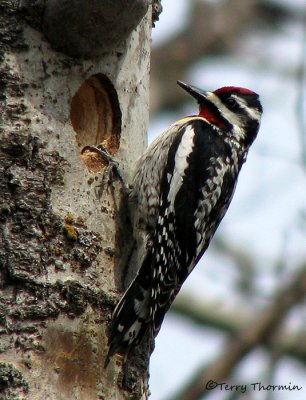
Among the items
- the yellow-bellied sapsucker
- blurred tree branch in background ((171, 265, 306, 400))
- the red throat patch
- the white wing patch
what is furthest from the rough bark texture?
blurred tree branch in background ((171, 265, 306, 400))

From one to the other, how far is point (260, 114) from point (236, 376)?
8.49 feet

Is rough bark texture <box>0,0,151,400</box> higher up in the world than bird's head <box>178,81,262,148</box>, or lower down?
lower down

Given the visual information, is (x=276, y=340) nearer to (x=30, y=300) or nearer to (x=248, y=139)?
(x=248, y=139)

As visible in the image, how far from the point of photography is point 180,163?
182 inches

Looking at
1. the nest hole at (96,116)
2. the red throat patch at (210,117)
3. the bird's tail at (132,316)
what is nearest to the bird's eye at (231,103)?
the red throat patch at (210,117)

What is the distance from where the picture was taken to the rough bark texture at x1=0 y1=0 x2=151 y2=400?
337cm

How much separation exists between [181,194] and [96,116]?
646 millimetres

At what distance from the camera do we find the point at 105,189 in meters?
3.98

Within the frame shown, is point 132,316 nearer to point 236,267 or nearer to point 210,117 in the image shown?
point 210,117

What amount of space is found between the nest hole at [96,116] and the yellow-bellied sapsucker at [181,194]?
26cm

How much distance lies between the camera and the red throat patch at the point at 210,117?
5.20m

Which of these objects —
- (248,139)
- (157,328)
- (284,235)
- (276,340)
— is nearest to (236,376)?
(276,340)

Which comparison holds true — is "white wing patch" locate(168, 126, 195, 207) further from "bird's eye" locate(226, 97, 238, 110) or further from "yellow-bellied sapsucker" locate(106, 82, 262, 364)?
"bird's eye" locate(226, 97, 238, 110)

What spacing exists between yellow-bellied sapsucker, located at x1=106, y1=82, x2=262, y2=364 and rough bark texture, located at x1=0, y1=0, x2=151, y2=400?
0.57ft
